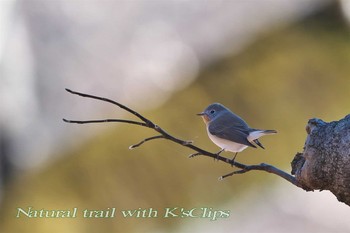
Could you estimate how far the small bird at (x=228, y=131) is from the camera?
2.49m

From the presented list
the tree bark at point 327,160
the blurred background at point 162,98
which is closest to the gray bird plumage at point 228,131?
the tree bark at point 327,160

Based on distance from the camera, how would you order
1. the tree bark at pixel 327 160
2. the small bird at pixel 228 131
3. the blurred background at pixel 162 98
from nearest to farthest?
the tree bark at pixel 327 160 < the small bird at pixel 228 131 < the blurred background at pixel 162 98

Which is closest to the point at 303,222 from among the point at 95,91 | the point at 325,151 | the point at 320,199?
the point at 320,199

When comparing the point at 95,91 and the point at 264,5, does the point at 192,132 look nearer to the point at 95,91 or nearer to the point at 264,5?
the point at 95,91

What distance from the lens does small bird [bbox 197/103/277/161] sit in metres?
2.49

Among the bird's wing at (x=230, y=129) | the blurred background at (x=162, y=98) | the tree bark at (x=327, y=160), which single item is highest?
the blurred background at (x=162, y=98)

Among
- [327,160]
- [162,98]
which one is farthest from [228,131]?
[162,98]

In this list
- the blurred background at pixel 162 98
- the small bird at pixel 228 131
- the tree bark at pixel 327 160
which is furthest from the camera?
the blurred background at pixel 162 98

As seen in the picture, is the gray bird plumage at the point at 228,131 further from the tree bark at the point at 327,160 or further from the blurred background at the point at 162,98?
the blurred background at the point at 162,98

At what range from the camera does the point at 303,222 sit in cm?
388

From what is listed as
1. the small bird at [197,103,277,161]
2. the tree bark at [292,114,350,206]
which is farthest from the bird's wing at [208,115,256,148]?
the tree bark at [292,114,350,206]

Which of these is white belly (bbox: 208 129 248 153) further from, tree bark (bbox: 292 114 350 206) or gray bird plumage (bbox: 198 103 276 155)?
tree bark (bbox: 292 114 350 206)

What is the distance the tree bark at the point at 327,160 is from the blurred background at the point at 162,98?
1.84m

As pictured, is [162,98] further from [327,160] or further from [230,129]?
[327,160]
